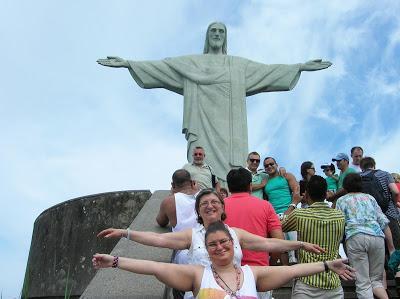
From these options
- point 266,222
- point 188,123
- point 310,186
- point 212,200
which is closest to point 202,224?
point 212,200

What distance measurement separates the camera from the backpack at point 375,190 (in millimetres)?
6172

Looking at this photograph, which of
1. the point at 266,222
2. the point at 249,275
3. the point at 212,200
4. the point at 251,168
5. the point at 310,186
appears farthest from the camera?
the point at 251,168

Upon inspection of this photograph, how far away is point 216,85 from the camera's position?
11273 mm

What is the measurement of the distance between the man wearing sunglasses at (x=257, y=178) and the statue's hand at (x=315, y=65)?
4489mm

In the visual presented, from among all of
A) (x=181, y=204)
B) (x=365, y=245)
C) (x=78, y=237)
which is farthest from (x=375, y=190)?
(x=78, y=237)

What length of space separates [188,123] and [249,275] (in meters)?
7.95

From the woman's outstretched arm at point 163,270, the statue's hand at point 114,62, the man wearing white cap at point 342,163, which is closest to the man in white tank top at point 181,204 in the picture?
the woman's outstretched arm at point 163,270

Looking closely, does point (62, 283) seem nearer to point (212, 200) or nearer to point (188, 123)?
point (188, 123)

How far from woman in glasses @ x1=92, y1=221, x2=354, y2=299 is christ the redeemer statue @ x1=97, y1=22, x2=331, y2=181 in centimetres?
733

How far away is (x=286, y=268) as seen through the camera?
10.8 ft

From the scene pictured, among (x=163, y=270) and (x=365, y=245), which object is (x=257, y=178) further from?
(x=163, y=270)

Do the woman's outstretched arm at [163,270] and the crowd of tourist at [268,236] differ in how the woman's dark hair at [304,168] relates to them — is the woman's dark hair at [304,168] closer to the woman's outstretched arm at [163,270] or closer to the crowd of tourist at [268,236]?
the crowd of tourist at [268,236]

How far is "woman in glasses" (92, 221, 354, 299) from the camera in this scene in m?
3.12

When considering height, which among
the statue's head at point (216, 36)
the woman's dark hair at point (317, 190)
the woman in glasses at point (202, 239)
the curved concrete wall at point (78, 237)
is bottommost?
the curved concrete wall at point (78, 237)
